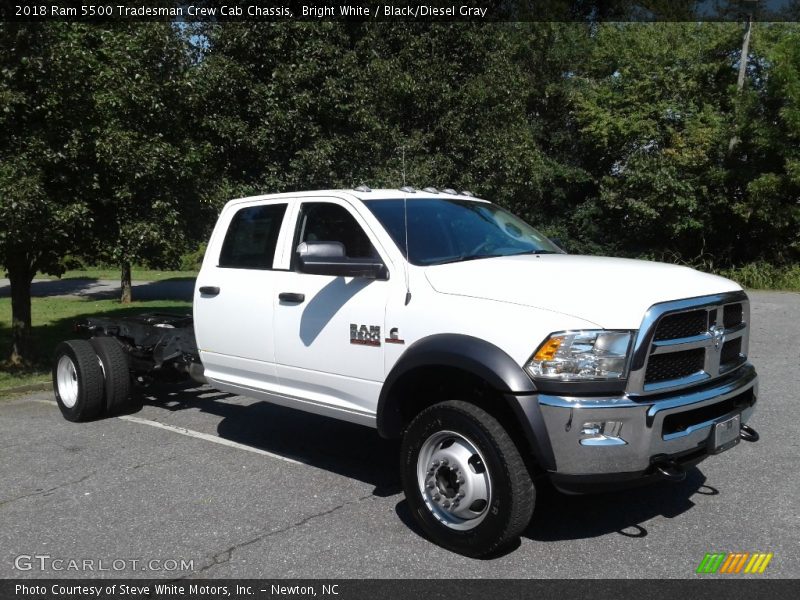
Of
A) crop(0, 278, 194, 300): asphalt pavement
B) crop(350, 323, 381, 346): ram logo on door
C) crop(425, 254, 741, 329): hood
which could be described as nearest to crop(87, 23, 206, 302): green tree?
crop(350, 323, 381, 346): ram logo on door

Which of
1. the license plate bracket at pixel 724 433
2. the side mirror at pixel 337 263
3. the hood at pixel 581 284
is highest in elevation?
the side mirror at pixel 337 263

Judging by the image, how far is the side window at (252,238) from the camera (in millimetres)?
5762

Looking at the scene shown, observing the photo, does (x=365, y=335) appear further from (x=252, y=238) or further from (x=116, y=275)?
(x=116, y=275)

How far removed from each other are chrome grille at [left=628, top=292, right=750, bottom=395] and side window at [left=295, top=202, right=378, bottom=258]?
1.87m

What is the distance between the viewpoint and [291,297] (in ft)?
17.5

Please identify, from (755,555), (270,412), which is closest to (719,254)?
(270,412)

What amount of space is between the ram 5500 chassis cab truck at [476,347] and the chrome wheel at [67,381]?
7.34ft

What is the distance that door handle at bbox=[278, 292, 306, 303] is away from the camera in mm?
5262

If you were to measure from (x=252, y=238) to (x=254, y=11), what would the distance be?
25.6 ft

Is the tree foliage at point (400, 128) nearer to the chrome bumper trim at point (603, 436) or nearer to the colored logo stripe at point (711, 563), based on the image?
the chrome bumper trim at point (603, 436)

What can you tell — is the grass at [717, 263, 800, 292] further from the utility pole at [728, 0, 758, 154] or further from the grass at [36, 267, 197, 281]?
the grass at [36, 267, 197, 281]

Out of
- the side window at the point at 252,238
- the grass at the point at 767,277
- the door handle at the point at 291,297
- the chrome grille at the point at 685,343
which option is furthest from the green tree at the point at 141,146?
the grass at the point at 767,277
